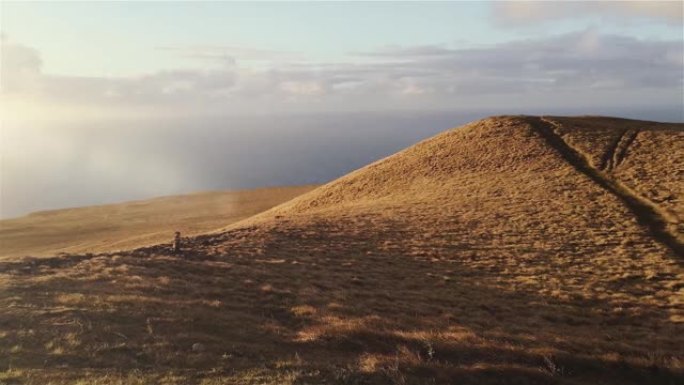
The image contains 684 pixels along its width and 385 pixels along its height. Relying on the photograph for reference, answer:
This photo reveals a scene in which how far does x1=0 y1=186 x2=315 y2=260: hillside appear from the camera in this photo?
5434 centimetres

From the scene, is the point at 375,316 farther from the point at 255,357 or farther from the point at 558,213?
the point at 558,213

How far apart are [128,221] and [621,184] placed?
6510 centimetres

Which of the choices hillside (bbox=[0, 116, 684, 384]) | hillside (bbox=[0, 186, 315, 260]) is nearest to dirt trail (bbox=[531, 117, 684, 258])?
hillside (bbox=[0, 116, 684, 384])

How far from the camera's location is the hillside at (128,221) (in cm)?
5434

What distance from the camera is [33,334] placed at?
12.8 m

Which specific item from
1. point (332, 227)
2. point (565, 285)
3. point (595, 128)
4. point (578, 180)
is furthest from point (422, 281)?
point (595, 128)

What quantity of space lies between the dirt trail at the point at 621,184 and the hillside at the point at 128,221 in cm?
3374

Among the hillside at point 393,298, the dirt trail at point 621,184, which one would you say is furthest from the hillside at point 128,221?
the dirt trail at point 621,184

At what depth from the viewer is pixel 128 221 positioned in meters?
78.4

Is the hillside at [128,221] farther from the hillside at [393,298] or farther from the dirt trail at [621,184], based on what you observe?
the dirt trail at [621,184]

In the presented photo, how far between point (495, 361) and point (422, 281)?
10.2 metres

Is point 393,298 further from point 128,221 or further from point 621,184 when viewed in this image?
point 128,221

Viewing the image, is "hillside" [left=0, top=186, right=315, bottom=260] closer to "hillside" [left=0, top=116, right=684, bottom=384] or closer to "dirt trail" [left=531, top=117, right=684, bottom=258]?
"hillside" [left=0, top=116, right=684, bottom=384]

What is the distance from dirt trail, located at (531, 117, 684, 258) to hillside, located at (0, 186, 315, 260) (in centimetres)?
3374
